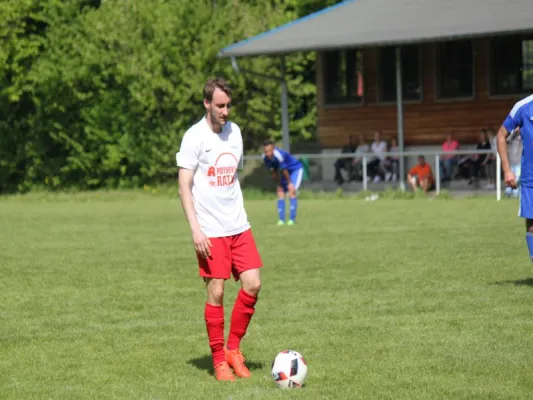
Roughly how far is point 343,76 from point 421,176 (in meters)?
6.54

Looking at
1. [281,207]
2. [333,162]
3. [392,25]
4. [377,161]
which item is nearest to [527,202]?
[281,207]

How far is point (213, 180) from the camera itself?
8.15 meters

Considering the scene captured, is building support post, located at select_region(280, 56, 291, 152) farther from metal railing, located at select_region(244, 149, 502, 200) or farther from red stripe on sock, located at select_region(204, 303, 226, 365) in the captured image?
red stripe on sock, located at select_region(204, 303, 226, 365)

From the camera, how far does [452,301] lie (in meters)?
11.5

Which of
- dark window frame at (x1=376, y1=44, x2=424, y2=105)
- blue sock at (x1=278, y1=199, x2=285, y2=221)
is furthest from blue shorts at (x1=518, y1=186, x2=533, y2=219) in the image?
dark window frame at (x1=376, y1=44, x2=424, y2=105)

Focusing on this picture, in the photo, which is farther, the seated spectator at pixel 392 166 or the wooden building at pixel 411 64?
the seated spectator at pixel 392 166

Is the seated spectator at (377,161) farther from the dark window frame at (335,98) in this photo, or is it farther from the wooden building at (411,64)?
the dark window frame at (335,98)

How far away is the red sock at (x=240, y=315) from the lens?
325 inches

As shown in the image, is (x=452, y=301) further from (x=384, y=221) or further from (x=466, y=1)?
(x=466, y=1)

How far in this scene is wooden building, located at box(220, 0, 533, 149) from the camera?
102 ft

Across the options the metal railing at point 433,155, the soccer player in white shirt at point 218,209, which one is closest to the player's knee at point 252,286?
the soccer player in white shirt at point 218,209

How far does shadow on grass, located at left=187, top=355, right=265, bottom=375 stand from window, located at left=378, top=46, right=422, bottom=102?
26.0m

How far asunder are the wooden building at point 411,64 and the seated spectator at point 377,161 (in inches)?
33.9

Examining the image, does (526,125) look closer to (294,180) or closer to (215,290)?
(215,290)
